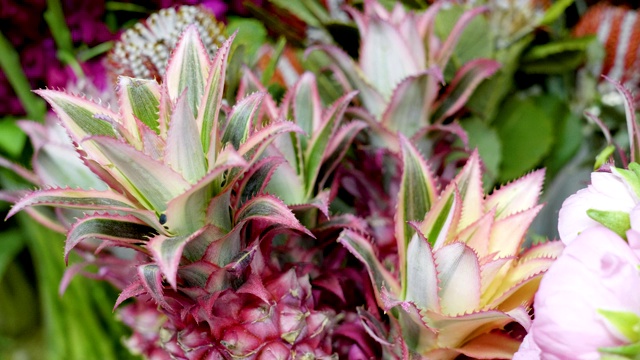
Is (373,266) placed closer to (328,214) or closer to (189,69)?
(328,214)

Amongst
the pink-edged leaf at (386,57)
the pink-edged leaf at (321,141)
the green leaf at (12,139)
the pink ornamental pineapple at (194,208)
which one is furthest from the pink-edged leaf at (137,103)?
the green leaf at (12,139)

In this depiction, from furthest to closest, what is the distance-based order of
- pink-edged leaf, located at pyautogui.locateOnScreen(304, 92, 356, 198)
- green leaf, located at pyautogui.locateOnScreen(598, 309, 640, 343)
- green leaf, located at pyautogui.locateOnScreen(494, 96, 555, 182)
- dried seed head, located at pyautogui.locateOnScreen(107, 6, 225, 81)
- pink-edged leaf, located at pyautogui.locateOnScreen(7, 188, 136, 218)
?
green leaf, located at pyautogui.locateOnScreen(494, 96, 555, 182) < dried seed head, located at pyautogui.locateOnScreen(107, 6, 225, 81) < pink-edged leaf, located at pyautogui.locateOnScreen(304, 92, 356, 198) < pink-edged leaf, located at pyautogui.locateOnScreen(7, 188, 136, 218) < green leaf, located at pyautogui.locateOnScreen(598, 309, 640, 343)

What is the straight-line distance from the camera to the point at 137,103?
40 cm

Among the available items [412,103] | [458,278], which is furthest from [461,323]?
[412,103]

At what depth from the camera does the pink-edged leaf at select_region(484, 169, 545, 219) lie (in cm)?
46

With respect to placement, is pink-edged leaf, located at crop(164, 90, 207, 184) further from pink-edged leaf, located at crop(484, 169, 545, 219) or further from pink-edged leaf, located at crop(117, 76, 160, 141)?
pink-edged leaf, located at crop(484, 169, 545, 219)

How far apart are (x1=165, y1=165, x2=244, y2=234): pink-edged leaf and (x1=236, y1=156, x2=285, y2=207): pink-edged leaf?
2 cm

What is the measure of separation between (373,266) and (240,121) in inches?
6.1

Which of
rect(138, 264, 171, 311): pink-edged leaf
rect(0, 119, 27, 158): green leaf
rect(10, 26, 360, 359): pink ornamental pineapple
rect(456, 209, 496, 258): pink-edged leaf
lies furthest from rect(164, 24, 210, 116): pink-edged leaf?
rect(0, 119, 27, 158): green leaf

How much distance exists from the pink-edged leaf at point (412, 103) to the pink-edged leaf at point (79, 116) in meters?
0.27

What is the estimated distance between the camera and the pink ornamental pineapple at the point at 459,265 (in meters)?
0.39

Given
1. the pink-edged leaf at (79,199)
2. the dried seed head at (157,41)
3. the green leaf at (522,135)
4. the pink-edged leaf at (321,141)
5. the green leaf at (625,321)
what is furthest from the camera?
the green leaf at (522,135)

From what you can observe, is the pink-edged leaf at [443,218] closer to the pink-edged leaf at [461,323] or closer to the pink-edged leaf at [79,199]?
the pink-edged leaf at [461,323]

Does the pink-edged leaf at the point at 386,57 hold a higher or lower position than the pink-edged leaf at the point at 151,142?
lower
